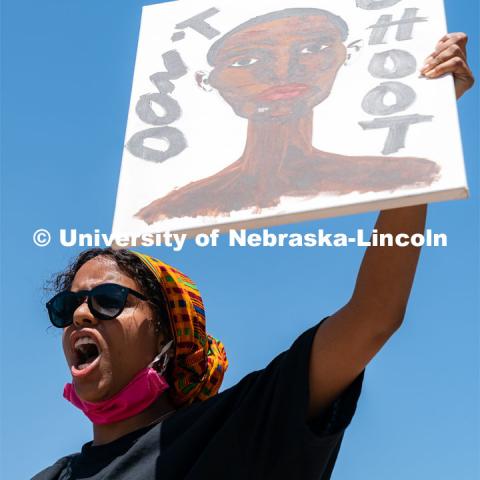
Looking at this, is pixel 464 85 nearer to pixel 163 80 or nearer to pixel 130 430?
pixel 163 80

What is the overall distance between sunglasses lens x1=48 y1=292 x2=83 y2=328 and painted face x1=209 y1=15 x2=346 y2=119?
3.22 feet

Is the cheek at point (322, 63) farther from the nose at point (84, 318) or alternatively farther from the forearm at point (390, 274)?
the nose at point (84, 318)

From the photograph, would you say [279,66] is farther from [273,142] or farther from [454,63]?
[454,63]

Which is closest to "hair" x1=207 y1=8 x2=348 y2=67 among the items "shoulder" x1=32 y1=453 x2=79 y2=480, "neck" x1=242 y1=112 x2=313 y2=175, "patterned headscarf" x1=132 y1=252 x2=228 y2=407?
"neck" x1=242 y1=112 x2=313 y2=175

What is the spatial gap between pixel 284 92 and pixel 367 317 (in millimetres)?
841

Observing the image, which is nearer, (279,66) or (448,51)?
(448,51)

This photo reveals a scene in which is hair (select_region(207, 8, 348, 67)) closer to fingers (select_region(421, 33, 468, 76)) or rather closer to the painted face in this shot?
the painted face

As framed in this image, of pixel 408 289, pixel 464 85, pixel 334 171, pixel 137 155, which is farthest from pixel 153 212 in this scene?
pixel 464 85

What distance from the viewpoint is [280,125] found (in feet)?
9.62

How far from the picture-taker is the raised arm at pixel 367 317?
2605 millimetres

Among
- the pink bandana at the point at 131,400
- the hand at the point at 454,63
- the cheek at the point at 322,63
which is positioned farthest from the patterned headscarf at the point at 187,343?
the hand at the point at 454,63

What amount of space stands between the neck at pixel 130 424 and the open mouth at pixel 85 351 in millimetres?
242

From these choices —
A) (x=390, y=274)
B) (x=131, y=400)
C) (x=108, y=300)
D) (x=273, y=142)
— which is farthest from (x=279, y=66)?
(x=131, y=400)

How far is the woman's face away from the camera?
3.23 m
